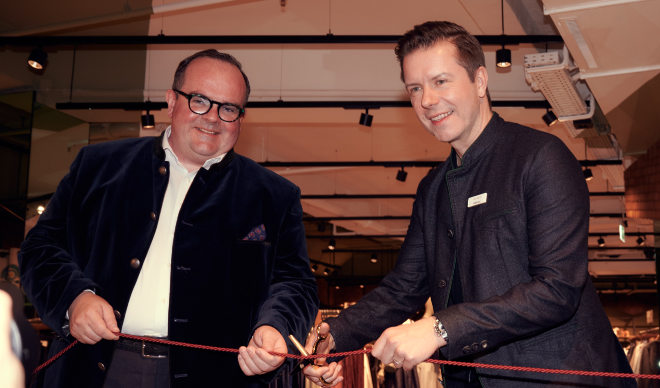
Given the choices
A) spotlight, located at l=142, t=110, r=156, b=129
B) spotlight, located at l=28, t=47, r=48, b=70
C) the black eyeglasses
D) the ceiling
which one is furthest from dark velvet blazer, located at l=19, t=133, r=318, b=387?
spotlight, located at l=142, t=110, r=156, b=129

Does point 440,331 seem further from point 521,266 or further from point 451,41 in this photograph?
point 451,41

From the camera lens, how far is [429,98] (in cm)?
221

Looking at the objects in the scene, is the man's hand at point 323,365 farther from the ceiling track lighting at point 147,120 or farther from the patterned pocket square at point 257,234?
the ceiling track lighting at point 147,120

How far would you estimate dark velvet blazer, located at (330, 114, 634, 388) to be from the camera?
5.89 feet

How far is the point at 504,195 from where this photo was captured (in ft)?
6.50

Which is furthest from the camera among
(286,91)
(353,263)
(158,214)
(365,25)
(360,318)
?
(353,263)

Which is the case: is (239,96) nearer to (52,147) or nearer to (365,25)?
(365,25)

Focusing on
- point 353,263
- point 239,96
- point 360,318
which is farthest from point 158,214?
point 353,263

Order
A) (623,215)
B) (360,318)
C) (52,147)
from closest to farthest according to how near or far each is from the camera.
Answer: (360,318)
(52,147)
(623,215)

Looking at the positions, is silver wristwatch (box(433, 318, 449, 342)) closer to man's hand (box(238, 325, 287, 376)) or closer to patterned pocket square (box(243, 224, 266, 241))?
man's hand (box(238, 325, 287, 376))

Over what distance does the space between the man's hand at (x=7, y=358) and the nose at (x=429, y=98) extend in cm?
162

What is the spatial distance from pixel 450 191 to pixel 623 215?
14.8 meters

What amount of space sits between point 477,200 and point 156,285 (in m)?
1.07

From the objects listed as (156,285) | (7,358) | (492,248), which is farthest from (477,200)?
(7,358)
